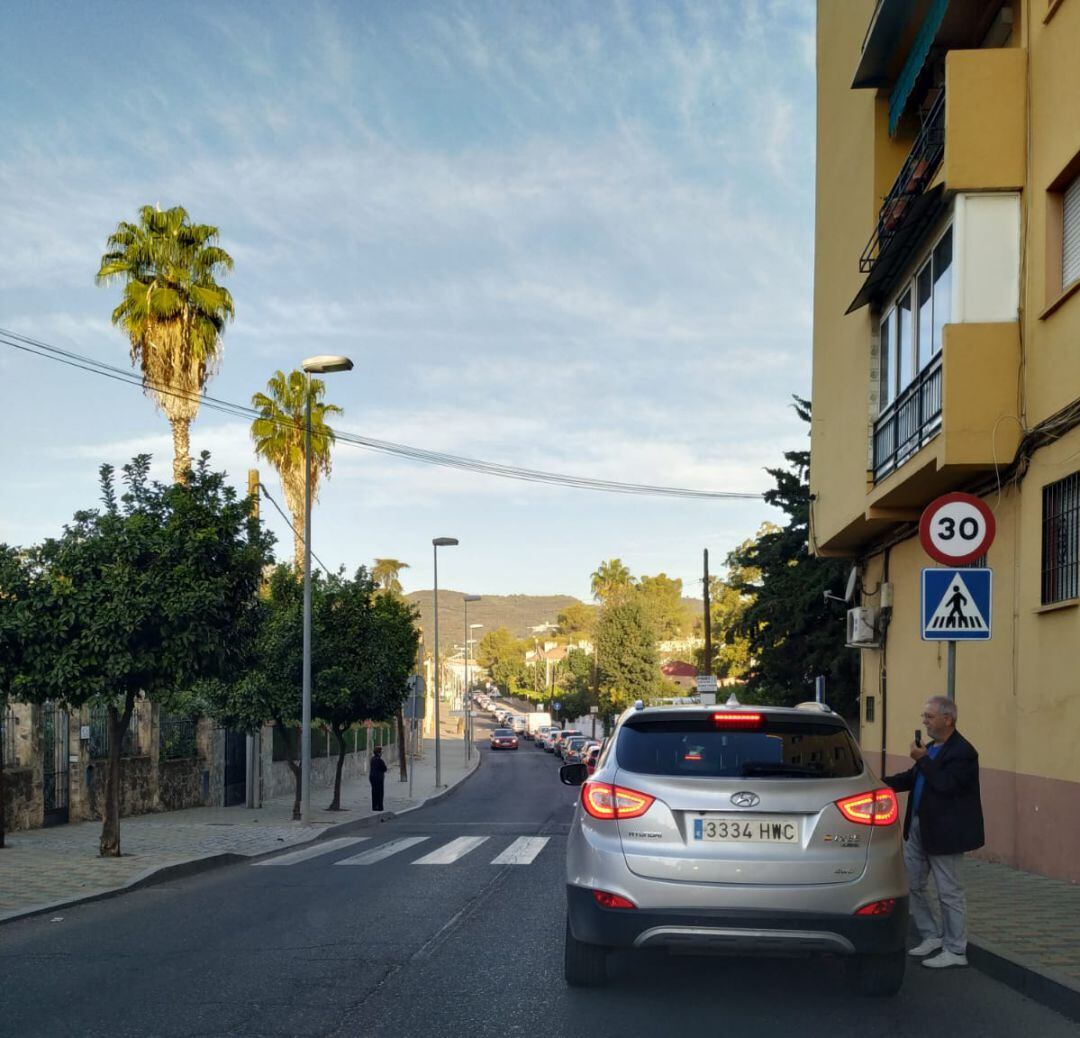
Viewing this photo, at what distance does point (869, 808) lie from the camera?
21.8 feet

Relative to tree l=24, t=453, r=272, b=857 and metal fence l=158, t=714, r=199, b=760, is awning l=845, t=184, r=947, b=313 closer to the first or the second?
tree l=24, t=453, r=272, b=857

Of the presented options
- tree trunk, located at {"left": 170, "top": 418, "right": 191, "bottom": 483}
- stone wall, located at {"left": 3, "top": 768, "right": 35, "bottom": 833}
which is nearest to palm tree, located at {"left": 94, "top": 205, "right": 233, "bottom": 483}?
tree trunk, located at {"left": 170, "top": 418, "right": 191, "bottom": 483}

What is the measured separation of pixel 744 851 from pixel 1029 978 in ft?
6.87

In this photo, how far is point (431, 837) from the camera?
21.0m

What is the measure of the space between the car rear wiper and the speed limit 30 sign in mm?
3278

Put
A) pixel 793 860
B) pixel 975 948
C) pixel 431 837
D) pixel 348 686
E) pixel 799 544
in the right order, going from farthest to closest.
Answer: pixel 799 544
pixel 348 686
pixel 431 837
pixel 975 948
pixel 793 860

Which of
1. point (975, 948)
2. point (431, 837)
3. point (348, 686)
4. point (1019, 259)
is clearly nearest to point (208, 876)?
point (431, 837)

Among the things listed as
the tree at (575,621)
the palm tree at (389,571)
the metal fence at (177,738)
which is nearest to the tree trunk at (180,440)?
the metal fence at (177,738)

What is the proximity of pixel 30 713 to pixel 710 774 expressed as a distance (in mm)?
17290

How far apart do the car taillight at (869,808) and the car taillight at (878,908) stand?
0.39 metres

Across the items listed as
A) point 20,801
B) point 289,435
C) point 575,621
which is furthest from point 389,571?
point 575,621

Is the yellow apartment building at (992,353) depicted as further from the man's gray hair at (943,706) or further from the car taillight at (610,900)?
the car taillight at (610,900)

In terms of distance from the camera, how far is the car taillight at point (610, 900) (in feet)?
21.4

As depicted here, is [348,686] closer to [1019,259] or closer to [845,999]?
[1019,259]
